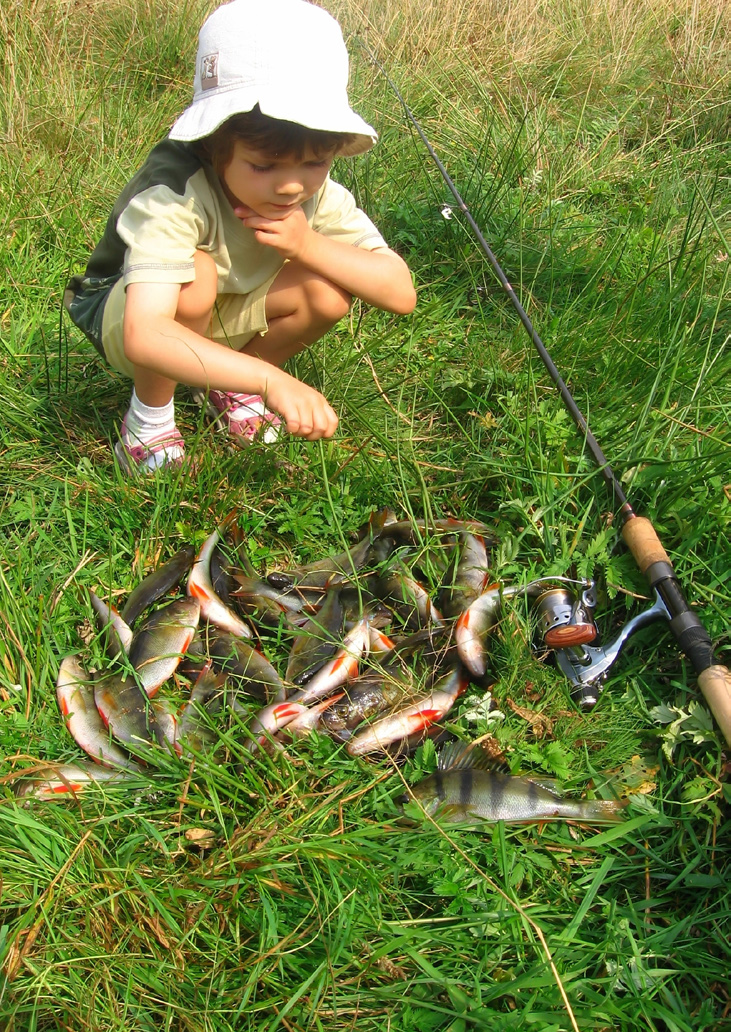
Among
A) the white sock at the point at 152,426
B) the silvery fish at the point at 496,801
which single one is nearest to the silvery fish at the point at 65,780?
Result: the silvery fish at the point at 496,801

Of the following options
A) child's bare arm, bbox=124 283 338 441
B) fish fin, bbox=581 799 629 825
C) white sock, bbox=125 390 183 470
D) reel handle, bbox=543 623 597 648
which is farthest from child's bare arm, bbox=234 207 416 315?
fish fin, bbox=581 799 629 825

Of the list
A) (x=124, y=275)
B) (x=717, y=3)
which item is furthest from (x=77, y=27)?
(x=717, y=3)

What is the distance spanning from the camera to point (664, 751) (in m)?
2.19

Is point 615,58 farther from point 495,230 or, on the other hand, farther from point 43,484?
point 43,484

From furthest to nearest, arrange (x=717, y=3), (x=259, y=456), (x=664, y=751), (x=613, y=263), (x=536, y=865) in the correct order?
(x=717, y=3) → (x=613, y=263) → (x=259, y=456) → (x=664, y=751) → (x=536, y=865)

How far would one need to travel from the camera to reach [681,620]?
7.25 ft

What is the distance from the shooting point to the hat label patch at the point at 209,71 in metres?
2.27

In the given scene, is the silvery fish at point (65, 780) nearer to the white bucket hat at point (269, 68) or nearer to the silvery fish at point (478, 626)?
the silvery fish at point (478, 626)

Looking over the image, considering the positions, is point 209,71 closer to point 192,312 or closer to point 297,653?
point 192,312

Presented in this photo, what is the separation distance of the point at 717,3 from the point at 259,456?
17.5 ft

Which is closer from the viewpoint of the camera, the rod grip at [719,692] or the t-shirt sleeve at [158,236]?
the rod grip at [719,692]

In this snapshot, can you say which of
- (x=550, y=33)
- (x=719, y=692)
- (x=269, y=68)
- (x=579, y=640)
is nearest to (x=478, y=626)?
(x=579, y=640)

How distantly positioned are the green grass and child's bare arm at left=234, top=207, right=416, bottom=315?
0.41m

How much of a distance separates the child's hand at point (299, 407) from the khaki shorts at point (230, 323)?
564 millimetres
